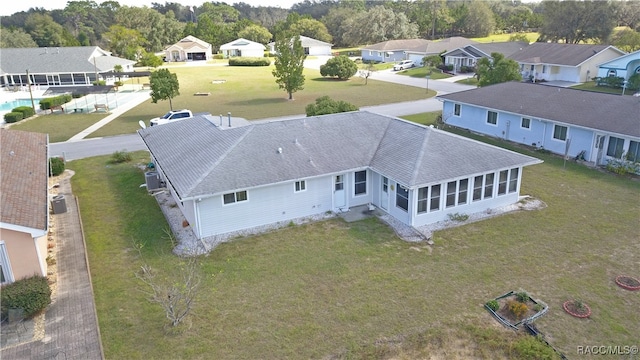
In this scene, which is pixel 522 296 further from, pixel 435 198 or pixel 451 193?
pixel 451 193

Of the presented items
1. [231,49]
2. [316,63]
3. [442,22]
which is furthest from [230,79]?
[442,22]

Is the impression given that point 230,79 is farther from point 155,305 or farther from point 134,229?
point 155,305

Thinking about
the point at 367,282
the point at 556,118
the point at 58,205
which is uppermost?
the point at 556,118

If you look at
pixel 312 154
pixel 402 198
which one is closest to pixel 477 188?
pixel 402 198

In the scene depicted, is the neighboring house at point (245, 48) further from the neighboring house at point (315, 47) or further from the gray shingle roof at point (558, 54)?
the gray shingle roof at point (558, 54)

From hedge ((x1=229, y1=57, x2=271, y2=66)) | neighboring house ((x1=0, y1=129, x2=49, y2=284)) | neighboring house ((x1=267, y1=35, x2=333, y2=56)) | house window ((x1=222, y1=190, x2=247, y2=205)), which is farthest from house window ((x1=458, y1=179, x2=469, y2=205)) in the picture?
Answer: neighboring house ((x1=267, y1=35, x2=333, y2=56))

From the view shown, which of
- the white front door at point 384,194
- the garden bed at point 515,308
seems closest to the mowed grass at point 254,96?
the white front door at point 384,194

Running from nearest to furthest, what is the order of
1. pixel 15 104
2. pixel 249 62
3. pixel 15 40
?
pixel 15 104, pixel 15 40, pixel 249 62
